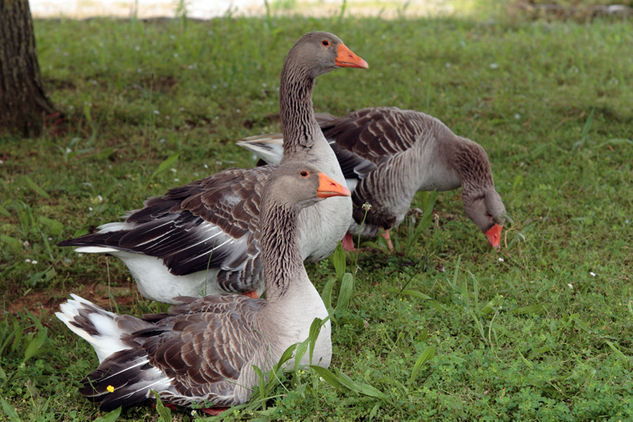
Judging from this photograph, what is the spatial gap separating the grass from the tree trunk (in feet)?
0.76

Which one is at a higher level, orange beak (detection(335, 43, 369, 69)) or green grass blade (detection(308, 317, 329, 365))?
orange beak (detection(335, 43, 369, 69))

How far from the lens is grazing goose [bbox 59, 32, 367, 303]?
422cm

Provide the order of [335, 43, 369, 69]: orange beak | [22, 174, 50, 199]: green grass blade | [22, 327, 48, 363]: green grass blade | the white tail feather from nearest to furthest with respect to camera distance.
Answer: the white tail feather, [22, 327, 48, 363]: green grass blade, [335, 43, 369, 69]: orange beak, [22, 174, 50, 199]: green grass blade

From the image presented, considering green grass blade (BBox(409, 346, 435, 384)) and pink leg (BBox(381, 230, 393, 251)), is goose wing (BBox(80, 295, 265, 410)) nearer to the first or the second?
green grass blade (BBox(409, 346, 435, 384))

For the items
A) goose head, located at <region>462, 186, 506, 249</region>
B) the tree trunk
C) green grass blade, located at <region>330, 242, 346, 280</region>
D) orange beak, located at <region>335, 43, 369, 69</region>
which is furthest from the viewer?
the tree trunk

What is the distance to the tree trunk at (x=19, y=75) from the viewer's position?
6.62m

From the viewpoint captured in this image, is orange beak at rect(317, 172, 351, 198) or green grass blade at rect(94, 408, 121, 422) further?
orange beak at rect(317, 172, 351, 198)

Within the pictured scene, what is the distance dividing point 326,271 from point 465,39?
6137 mm

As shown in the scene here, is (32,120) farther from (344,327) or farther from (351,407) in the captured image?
(351,407)

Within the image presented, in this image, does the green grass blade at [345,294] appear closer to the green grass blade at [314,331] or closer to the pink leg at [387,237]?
the green grass blade at [314,331]

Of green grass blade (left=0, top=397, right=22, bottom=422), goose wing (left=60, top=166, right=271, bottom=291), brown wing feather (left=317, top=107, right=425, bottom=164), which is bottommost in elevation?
green grass blade (left=0, top=397, right=22, bottom=422)

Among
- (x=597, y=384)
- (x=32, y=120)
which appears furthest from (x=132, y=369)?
(x=32, y=120)

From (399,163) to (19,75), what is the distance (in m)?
4.02

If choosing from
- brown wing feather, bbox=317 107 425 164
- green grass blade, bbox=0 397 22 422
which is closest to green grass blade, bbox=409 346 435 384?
green grass blade, bbox=0 397 22 422
